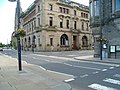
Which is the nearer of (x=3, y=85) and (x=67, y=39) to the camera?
(x=3, y=85)

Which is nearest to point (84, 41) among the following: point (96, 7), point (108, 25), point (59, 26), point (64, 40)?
point (64, 40)

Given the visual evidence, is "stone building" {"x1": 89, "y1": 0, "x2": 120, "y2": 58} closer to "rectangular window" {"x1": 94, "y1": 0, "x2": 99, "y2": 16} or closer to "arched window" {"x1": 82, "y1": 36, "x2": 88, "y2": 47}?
"rectangular window" {"x1": 94, "y1": 0, "x2": 99, "y2": 16}

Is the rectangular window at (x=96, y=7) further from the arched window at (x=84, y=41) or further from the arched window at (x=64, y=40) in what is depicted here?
the arched window at (x=84, y=41)

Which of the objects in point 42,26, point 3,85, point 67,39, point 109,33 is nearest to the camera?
point 3,85

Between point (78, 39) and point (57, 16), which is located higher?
point (57, 16)

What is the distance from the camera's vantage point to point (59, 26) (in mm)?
53875

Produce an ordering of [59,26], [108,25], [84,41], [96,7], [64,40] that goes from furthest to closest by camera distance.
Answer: [84,41] → [64,40] → [59,26] → [96,7] → [108,25]

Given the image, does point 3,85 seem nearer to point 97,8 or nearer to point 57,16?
point 97,8

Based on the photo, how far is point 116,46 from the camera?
2362 cm

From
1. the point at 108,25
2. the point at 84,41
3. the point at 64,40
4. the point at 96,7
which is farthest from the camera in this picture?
the point at 84,41

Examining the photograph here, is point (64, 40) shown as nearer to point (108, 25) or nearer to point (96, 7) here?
point (96, 7)

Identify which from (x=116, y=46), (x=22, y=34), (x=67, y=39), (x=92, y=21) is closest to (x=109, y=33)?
(x=116, y=46)

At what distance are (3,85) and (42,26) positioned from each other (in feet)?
142

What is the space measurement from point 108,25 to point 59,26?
29.7 meters
